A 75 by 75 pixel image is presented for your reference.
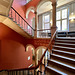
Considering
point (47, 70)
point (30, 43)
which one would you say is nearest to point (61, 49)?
point (47, 70)

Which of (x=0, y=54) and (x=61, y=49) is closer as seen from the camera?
(x=61, y=49)

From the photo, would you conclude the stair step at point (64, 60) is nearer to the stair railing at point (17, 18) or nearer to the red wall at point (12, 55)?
the stair railing at point (17, 18)

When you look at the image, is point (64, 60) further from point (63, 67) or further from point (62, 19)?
point (62, 19)

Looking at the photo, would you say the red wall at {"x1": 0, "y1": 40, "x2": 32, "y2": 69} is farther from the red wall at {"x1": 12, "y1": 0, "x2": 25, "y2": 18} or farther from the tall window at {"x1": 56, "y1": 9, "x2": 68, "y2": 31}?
the tall window at {"x1": 56, "y1": 9, "x2": 68, "y2": 31}

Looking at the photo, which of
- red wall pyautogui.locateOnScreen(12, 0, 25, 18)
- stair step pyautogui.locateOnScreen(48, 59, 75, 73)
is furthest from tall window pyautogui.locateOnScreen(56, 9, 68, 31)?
stair step pyautogui.locateOnScreen(48, 59, 75, 73)

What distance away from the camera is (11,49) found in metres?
4.89

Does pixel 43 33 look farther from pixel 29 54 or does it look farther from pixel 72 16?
pixel 72 16

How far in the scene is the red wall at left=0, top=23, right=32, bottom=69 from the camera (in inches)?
172

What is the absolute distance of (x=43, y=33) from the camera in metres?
7.67

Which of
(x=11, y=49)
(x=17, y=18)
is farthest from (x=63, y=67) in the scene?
(x=17, y=18)

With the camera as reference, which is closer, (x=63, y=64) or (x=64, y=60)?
(x=63, y=64)

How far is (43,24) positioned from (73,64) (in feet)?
22.9

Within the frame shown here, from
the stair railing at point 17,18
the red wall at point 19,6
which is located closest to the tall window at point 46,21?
the stair railing at point 17,18

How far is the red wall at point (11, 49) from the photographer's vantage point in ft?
14.4
